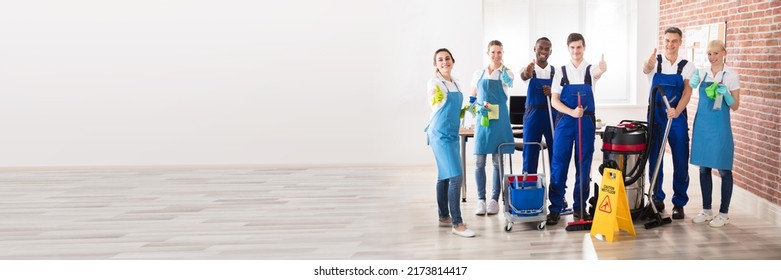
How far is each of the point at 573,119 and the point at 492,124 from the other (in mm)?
605

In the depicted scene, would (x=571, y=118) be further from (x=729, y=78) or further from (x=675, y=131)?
(x=729, y=78)

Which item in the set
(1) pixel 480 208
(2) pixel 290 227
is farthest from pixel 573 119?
(2) pixel 290 227

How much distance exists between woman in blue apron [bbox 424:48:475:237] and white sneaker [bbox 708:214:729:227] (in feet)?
5.33

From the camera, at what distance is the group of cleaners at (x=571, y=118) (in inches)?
210

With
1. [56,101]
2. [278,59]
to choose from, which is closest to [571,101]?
[278,59]

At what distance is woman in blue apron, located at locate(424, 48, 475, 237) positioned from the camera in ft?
17.2

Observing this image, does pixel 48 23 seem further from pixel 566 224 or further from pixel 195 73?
pixel 566 224

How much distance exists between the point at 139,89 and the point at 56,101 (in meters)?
0.93

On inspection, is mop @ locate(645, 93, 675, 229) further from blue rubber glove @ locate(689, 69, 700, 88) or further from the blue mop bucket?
the blue mop bucket

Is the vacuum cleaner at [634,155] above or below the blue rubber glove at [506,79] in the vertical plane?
below

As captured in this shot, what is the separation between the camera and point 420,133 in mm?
9281

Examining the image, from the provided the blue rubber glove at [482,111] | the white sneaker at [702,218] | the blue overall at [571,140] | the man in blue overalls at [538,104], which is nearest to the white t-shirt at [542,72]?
the man in blue overalls at [538,104]

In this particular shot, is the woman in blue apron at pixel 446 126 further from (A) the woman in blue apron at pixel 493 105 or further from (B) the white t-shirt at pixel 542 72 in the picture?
(B) the white t-shirt at pixel 542 72

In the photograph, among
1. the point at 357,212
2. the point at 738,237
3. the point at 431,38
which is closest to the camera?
the point at 738,237
